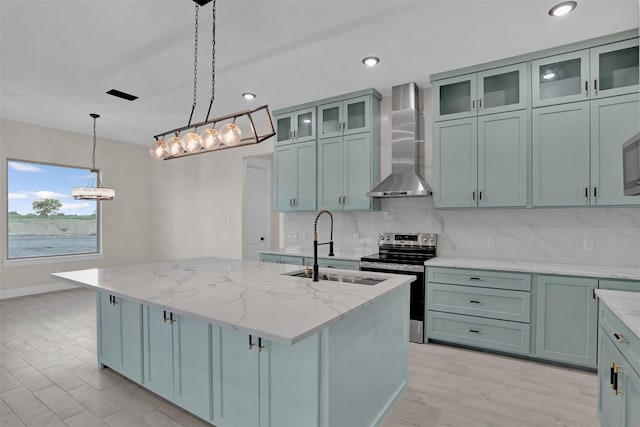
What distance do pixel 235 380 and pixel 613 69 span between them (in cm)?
386

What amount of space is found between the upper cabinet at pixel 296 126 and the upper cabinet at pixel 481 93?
1628 mm

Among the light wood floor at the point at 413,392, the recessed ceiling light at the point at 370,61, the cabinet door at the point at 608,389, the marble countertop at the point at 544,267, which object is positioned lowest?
the light wood floor at the point at 413,392

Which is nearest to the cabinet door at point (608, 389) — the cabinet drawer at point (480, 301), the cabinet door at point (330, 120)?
the cabinet drawer at point (480, 301)

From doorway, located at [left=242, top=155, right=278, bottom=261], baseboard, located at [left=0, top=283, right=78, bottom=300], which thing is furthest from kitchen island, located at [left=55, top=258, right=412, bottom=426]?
baseboard, located at [left=0, top=283, right=78, bottom=300]

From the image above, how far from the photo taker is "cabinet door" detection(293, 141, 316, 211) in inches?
177

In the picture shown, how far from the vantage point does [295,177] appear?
15.3 ft

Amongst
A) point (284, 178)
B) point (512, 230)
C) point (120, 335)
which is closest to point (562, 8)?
point (512, 230)

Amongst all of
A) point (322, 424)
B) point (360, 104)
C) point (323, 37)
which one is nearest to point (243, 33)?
point (323, 37)

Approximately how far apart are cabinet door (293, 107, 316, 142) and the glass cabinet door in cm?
203

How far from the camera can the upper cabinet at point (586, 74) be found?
112 inches

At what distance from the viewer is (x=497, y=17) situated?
2562 mm

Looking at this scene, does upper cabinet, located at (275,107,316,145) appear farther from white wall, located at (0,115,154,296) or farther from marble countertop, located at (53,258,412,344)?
white wall, located at (0,115,154,296)

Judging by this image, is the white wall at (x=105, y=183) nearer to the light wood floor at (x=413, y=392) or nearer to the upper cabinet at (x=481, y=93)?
the light wood floor at (x=413, y=392)

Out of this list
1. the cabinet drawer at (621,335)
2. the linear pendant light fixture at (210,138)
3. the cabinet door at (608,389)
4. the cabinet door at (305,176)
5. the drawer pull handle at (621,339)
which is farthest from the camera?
the cabinet door at (305,176)
